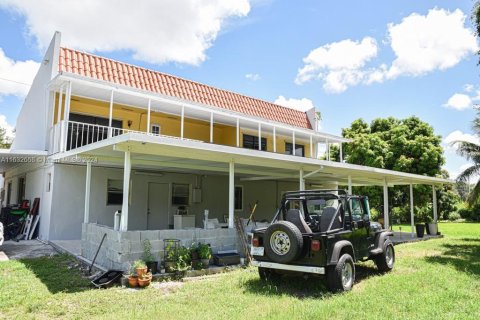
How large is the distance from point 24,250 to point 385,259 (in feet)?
32.7

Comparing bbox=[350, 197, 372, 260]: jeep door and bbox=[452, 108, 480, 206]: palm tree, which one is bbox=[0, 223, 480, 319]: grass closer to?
bbox=[350, 197, 372, 260]: jeep door

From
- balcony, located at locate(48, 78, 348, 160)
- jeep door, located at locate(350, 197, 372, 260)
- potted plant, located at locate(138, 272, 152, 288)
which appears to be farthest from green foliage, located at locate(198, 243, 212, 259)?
balcony, located at locate(48, 78, 348, 160)

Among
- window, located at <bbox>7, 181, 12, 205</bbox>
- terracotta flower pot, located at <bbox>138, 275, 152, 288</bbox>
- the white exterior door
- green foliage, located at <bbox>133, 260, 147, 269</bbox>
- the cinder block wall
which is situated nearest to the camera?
terracotta flower pot, located at <bbox>138, 275, 152, 288</bbox>

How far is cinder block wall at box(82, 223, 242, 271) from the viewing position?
7149mm

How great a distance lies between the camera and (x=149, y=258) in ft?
23.9

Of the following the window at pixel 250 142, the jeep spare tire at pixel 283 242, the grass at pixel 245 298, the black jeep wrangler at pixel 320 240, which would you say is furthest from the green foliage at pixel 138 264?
the window at pixel 250 142

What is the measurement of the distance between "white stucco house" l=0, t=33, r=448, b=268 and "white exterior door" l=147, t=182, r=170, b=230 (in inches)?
1.6

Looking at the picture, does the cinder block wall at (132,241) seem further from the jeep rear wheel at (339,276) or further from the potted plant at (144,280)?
the jeep rear wheel at (339,276)

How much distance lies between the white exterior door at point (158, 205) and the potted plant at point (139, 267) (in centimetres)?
688

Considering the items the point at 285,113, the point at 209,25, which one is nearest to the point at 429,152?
the point at 285,113

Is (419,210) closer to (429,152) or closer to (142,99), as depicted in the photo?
(429,152)

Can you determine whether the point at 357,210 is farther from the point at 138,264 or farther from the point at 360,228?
the point at 138,264

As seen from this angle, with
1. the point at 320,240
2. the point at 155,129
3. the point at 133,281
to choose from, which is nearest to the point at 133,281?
the point at 133,281

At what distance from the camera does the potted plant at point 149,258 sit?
7.22 metres
